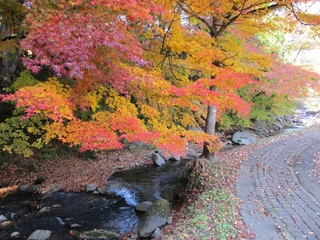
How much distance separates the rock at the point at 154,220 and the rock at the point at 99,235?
73 cm

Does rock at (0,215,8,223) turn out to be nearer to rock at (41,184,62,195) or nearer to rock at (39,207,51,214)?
rock at (39,207,51,214)

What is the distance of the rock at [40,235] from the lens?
6.10m

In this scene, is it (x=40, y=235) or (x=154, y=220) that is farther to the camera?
(x=154, y=220)

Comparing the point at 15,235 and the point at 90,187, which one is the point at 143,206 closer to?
the point at 90,187

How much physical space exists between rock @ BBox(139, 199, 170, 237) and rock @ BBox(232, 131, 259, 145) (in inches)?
482

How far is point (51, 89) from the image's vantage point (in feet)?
18.7

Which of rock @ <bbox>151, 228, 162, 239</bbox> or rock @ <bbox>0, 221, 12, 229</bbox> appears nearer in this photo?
rock @ <bbox>151, 228, 162, 239</bbox>

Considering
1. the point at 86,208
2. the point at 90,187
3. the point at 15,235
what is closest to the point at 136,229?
the point at 86,208

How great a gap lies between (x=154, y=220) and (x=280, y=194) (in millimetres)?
3300

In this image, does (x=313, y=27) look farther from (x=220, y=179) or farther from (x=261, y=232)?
(x=261, y=232)

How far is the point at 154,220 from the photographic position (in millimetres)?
6422

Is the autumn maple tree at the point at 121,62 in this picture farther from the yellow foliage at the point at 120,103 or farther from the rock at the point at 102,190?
the rock at the point at 102,190

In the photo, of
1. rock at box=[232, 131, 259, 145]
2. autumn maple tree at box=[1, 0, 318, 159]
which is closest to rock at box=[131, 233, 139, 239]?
autumn maple tree at box=[1, 0, 318, 159]

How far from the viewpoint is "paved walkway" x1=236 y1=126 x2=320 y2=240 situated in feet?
16.3
